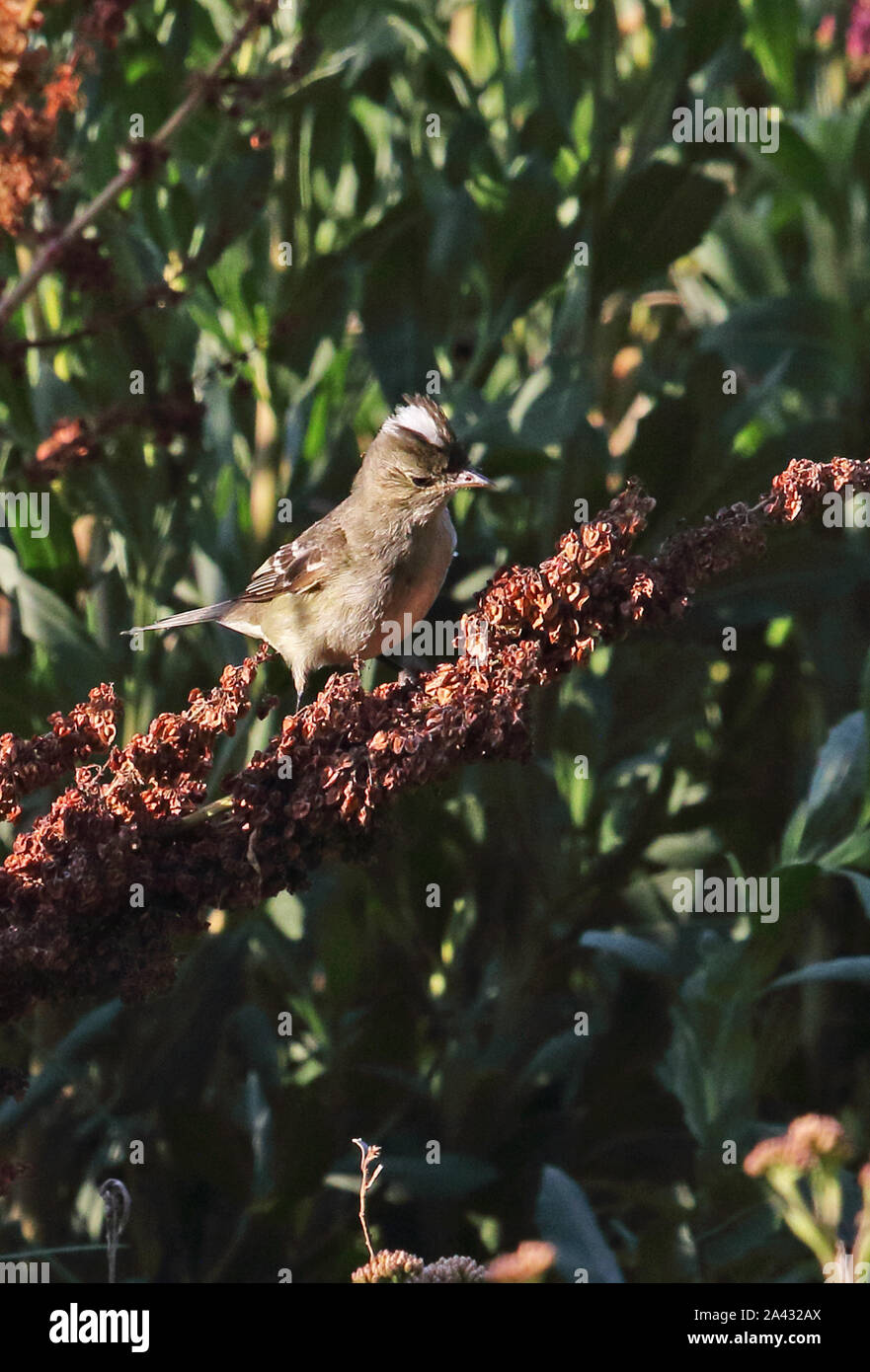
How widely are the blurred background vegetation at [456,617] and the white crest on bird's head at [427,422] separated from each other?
0.63 m

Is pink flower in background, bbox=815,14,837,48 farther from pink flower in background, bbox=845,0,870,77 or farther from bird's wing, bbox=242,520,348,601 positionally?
bird's wing, bbox=242,520,348,601

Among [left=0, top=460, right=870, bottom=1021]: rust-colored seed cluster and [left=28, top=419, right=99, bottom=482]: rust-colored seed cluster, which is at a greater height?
[left=28, top=419, right=99, bottom=482]: rust-colored seed cluster

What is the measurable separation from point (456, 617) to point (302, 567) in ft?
2.20

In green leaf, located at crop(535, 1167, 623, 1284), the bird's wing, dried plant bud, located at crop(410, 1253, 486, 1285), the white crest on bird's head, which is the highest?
the white crest on bird's head

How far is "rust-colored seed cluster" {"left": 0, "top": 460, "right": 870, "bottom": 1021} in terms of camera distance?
1.82m

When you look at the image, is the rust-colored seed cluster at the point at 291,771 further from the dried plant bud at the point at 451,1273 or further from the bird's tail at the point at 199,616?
the bird's tail at the point at 199,616

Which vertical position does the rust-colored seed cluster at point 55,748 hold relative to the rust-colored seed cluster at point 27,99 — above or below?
below

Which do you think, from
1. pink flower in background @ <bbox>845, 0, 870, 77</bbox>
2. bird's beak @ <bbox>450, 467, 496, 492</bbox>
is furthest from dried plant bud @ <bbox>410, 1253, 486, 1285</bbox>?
pink flower in background @ <bbox>845, 0, 870, 77</bbox>

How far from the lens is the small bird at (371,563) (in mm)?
3074

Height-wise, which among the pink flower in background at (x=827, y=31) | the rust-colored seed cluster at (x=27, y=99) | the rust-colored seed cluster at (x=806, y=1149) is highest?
the pink flower in background at (x=827, y=31)

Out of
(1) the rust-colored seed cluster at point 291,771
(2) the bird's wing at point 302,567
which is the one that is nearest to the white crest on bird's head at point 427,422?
(2) the bird's wing at point 302,567

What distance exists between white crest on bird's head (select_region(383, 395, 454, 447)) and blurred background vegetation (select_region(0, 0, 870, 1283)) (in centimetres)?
63

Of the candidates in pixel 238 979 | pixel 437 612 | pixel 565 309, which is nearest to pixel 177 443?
pixel 437 612

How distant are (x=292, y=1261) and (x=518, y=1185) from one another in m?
0.65
